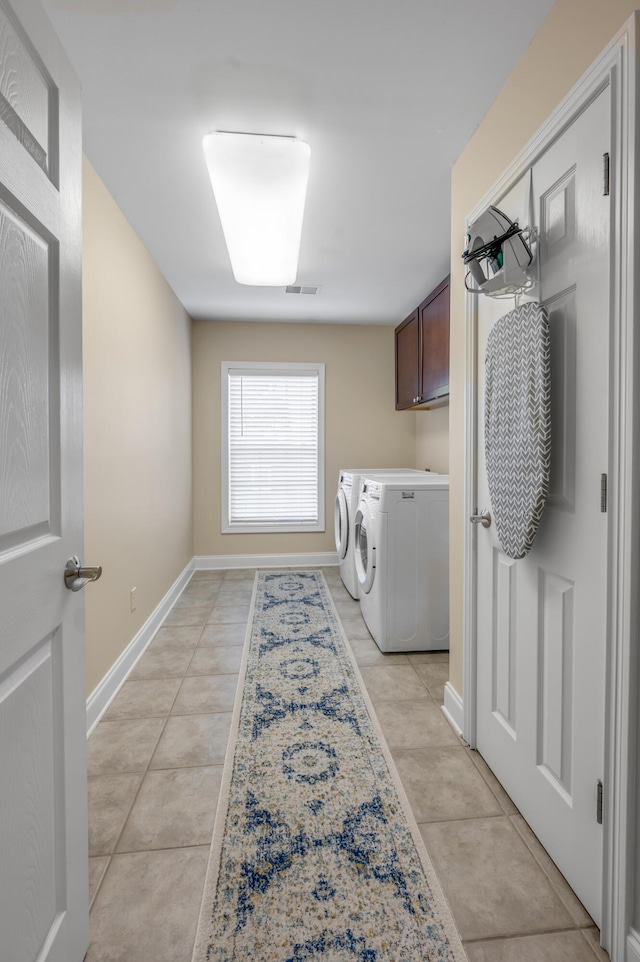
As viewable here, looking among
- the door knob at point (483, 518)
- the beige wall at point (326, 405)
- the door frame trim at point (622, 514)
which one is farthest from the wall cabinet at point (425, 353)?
the door frame trim at point (622, 514)

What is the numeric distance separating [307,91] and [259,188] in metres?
0.44

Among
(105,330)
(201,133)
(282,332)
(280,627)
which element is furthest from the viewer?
(282,332)

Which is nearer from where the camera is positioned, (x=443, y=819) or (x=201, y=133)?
(x=443, y=819)

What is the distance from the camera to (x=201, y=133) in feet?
6.25

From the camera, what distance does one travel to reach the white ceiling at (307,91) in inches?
55.1

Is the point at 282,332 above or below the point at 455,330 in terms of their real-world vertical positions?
above

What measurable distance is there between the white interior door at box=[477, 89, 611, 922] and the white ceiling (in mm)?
501

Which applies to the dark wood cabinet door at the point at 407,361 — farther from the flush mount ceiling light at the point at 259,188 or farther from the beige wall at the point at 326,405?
the flush mount ceiling light at the point at 259,188

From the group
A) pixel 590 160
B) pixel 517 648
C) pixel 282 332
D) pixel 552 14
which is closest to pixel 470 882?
pixel 517 648

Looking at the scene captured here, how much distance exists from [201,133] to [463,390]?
4.87ft

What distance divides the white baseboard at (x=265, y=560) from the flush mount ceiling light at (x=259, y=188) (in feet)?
9.96

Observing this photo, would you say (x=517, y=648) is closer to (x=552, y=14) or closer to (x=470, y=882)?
(x=470, y=882)

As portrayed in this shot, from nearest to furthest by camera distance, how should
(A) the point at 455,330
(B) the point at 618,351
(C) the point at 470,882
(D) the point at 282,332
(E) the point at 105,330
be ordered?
(B) the point at 618,351 → (C) the point at 470,882 → (A) the point at 455,330 → (E) the point at 105,330 → (D) the point at 282,332

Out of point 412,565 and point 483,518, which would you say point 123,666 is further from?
point 483,518
